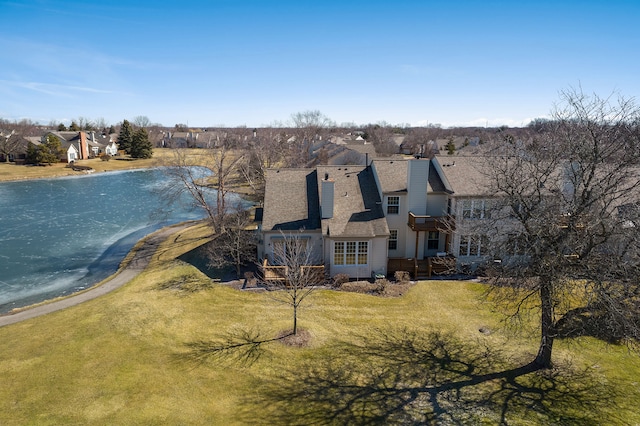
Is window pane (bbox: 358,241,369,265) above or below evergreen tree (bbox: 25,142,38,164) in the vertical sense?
below

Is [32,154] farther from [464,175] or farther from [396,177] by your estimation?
[464,175]

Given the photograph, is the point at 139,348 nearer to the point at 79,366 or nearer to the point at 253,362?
the point at 79,366

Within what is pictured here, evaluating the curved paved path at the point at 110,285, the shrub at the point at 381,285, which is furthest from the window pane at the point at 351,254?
the curved paved path at the point at 110,285

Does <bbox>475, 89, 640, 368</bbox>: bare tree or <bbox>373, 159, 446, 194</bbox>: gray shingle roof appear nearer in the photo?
<bbox>475, 89, 640, 368</bbox>: bare tree

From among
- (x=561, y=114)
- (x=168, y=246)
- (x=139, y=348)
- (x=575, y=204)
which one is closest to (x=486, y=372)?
(x=575, y=204)

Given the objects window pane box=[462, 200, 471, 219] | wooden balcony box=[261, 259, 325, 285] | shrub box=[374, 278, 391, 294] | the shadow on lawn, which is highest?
window pane box=[462, 200, 471, 219]

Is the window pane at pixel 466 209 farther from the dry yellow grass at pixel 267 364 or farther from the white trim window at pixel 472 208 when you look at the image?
the dry yellow grass at pixel 267 364

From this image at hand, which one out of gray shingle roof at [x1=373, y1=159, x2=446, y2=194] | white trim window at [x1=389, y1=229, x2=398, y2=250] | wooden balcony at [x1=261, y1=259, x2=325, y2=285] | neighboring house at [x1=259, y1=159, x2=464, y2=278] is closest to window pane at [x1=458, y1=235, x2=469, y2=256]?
neighboring house at [x1=259, y1=159, x2=464, y2=278]

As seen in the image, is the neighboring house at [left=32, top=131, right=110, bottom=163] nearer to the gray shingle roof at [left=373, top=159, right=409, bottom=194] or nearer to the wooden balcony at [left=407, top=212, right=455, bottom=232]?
the gray shingle roof at [left=373, top=159, right=409, bottom=194]
